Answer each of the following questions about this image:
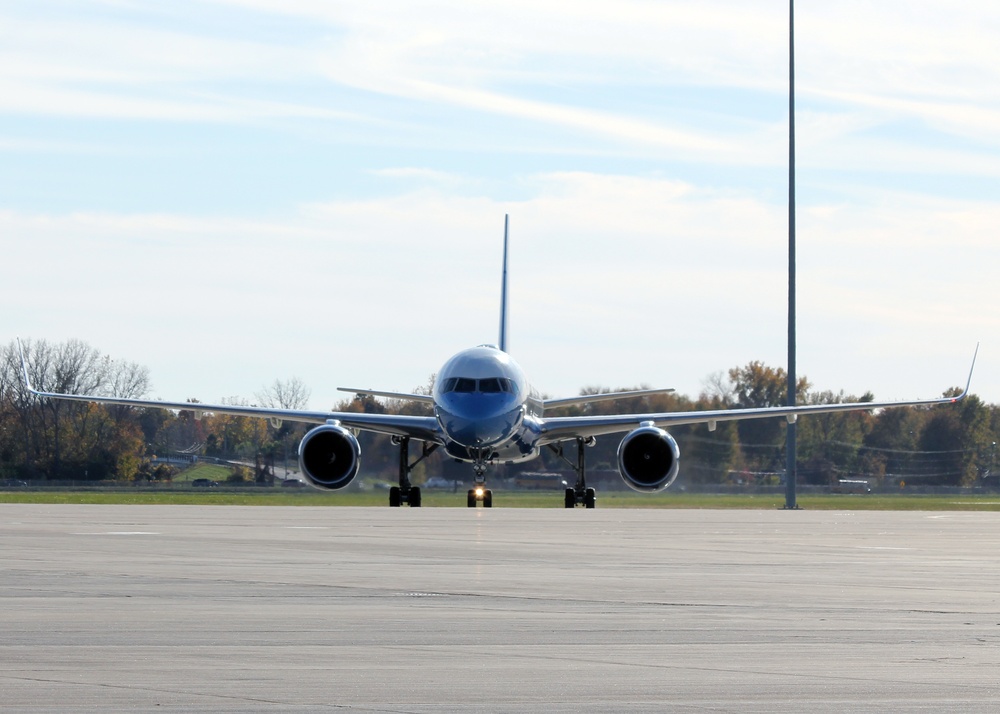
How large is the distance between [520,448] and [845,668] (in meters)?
32.1

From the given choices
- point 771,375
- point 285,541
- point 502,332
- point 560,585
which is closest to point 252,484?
point 502,332

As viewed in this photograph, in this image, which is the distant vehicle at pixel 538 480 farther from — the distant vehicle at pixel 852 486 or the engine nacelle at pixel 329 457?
the distant vehicle at pixel 852 486

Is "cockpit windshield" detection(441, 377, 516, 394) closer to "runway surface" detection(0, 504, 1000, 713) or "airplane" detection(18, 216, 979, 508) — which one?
"airplane" detection(18, 216, 979, 508)

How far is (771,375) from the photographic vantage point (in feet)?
238

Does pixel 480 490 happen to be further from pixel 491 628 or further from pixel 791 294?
pixel 491 628

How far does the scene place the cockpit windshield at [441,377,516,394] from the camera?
36.9 m

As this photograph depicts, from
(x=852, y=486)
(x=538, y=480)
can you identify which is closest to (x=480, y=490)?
(x=538, y=480)

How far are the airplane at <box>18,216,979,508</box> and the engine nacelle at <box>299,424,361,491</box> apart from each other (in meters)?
0.03

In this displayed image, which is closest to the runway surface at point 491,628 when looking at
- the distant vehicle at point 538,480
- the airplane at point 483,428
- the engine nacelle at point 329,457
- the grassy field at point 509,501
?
the airplane at point 483,428

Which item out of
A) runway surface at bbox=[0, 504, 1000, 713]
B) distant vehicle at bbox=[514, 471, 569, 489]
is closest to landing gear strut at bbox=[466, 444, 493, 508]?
distant vehicle at bbox=[514, 471, 569, 489]

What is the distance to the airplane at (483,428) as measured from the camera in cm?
3691

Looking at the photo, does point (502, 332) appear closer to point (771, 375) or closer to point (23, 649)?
point (771, 375)

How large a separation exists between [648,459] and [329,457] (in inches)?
324

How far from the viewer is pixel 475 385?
36938mm
